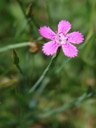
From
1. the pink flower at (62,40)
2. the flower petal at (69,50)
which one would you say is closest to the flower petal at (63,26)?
the pink flower at (62,40)

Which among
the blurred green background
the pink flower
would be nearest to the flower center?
the pink flower

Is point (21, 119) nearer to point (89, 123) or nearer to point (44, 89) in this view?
point (44, 89)

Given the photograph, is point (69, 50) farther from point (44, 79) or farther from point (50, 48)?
point (44, 79)

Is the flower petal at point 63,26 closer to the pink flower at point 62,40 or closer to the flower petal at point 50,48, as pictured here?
the pink flower at point 62,40

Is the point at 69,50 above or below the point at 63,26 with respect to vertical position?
below

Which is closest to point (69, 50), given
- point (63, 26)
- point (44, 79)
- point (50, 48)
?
point (50, 48)

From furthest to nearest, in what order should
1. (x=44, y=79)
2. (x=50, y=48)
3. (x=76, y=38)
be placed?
(x=44, y=79) < (x=76, y=38) < (x=50, y=48)
